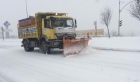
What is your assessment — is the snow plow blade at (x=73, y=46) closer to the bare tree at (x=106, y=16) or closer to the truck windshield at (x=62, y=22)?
the truck windshield at (x=62, y=22)

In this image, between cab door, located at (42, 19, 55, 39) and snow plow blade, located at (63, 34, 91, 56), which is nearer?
snow plow blade, located at (63, 34, 91, 56)

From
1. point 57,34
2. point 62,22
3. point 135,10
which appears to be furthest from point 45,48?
point 135,10

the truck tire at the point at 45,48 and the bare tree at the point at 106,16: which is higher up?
the bare tree at the point at 106,16

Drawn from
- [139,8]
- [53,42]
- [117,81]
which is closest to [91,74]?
[117,81]

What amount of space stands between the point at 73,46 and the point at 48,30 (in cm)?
213

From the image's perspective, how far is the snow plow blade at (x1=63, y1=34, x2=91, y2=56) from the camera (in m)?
12.7

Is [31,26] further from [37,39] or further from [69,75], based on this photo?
[69,75]

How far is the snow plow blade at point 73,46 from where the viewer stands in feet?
41.5

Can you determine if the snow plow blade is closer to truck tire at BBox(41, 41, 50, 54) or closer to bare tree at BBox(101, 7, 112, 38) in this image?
truck tire at BBox(41, 41, 50, 54)

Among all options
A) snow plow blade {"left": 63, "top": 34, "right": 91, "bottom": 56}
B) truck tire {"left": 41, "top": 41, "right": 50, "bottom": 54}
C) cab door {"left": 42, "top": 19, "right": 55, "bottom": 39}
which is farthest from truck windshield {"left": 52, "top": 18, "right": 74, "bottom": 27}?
truck tire {"left": 41, "top": 41, "right": 50, "bottom": 54}

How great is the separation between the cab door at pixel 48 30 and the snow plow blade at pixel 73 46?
1230 millimetres

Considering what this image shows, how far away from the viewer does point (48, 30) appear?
45.1ft

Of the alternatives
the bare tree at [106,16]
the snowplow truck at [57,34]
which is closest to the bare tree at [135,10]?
the bare tree at [106,16]

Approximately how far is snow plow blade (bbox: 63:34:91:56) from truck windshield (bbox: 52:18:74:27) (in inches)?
55.7
